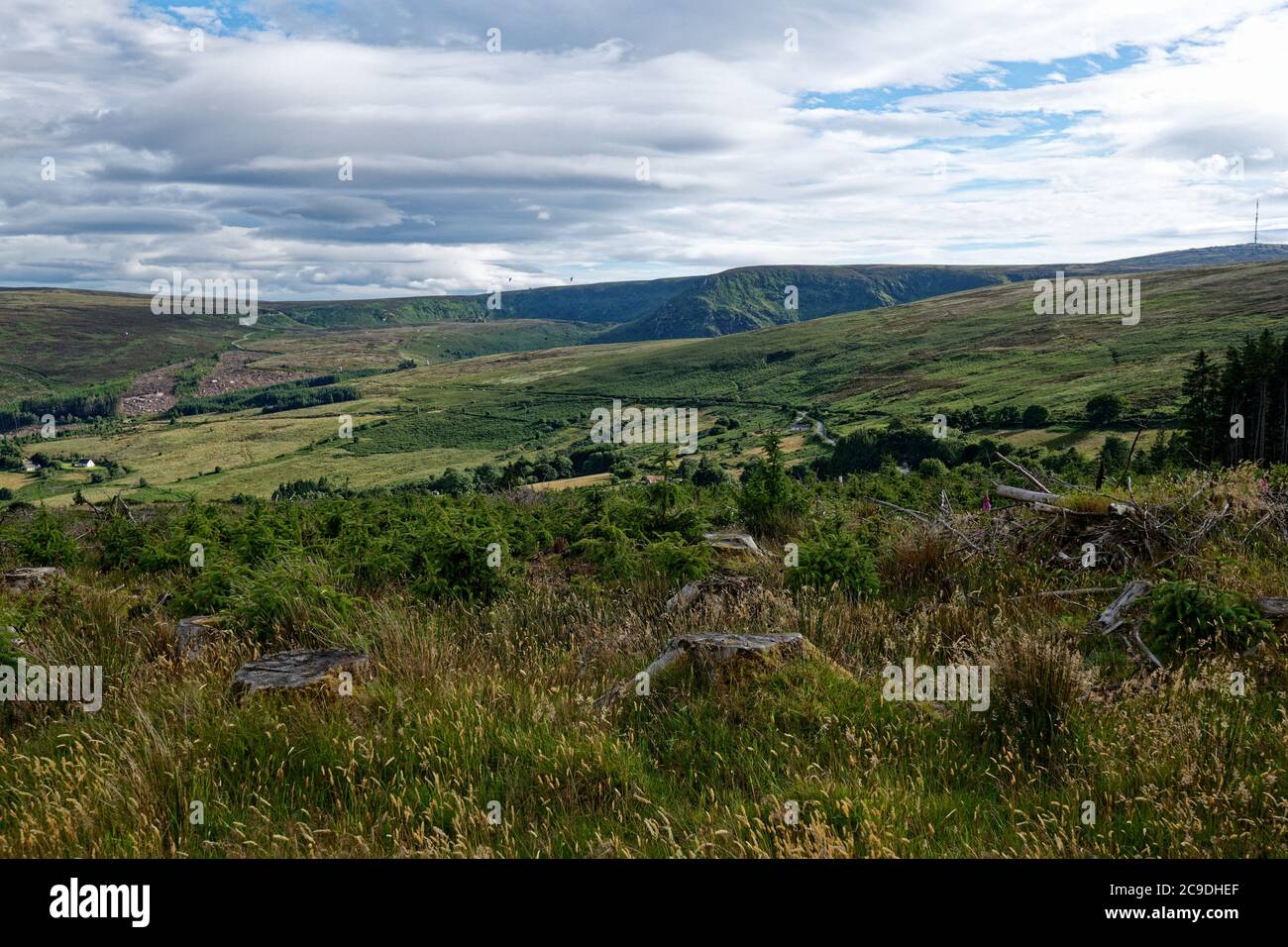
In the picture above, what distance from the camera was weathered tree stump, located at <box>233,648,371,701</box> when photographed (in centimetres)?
534

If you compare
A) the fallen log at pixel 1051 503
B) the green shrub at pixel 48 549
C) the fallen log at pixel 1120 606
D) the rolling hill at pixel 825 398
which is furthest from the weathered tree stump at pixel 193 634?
the rolling hill at pixel 825 398

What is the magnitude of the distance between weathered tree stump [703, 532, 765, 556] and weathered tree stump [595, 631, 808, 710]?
13.2ft

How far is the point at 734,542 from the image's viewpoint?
10.4 m

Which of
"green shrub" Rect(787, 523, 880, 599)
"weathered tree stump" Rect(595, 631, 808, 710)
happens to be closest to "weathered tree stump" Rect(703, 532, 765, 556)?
"green shrub" Rect(787, 523, 880, 599)

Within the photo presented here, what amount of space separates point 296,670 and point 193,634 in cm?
191

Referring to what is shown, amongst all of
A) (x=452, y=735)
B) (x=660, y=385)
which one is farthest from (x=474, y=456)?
(x=452, y=735)

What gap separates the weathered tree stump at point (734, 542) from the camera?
33.0 ft

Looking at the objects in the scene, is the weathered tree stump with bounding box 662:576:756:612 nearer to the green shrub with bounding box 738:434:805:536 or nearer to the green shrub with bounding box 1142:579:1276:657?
the green shrub with bounding box 1142:579:1276:657

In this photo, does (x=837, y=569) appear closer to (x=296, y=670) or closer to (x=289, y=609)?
(x=296, y=670)

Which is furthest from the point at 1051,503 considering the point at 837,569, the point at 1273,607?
the point at 1273,607

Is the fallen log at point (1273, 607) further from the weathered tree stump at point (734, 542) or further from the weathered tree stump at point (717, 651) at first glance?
the weathered tree stump at point (734, 542)
